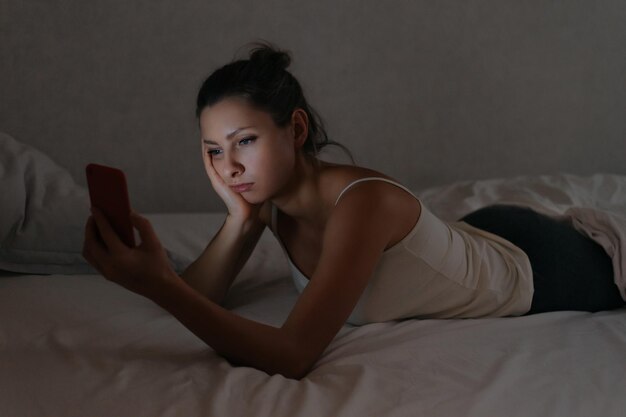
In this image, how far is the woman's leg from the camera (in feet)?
4.79

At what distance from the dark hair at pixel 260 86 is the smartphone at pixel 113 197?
0.93 feet

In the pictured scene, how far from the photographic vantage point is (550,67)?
8.55 ft

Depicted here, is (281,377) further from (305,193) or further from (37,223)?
(37,223)

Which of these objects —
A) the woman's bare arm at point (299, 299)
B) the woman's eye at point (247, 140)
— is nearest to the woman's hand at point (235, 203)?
the woman's eye at point (247, 140)

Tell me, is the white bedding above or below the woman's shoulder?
below

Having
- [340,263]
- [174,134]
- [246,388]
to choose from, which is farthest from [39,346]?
[174,134]

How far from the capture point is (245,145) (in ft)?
4.00

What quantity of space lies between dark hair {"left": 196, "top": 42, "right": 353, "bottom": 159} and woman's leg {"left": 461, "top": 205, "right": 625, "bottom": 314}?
525 millimetres

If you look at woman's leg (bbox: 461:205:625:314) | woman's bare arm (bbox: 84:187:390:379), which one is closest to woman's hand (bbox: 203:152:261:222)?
woman's bare arm (bbox: 84:187:390:379)

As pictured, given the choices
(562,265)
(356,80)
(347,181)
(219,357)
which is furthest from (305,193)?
(356,80)

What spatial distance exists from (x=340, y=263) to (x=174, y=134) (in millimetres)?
1297

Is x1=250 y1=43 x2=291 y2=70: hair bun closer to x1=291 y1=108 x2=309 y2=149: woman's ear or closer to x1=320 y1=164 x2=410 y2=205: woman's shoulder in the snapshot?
x1=291 y1=108 x2=309 y2=149: woman's ear

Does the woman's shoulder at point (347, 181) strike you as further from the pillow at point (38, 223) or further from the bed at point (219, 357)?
the pillow at point (38, 223)

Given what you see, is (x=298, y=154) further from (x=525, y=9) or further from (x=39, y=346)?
(x=525, y=9)
